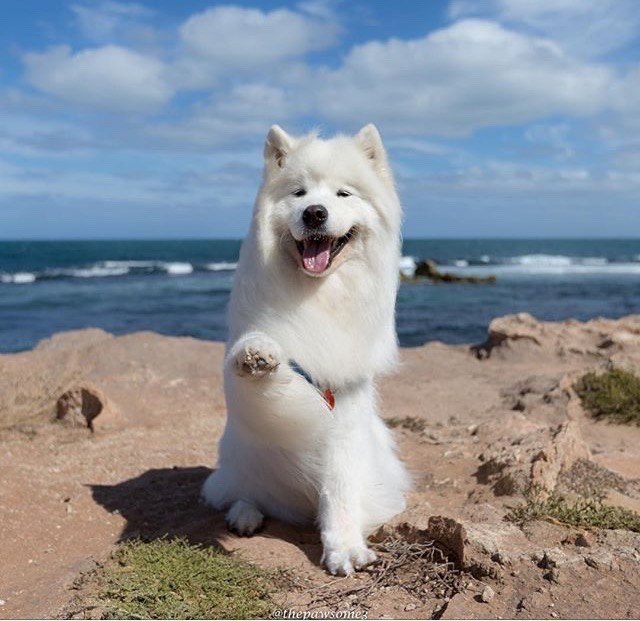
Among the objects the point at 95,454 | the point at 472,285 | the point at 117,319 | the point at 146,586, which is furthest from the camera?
the point at 472,285

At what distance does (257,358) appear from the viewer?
11.2 feet

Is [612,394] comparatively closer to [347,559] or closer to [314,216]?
[347,559]

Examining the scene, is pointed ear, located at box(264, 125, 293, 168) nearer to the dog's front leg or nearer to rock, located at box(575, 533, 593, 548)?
the dog's front leg

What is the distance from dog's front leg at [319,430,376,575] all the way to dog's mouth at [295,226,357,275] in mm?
956

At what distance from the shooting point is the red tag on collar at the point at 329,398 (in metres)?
3.89

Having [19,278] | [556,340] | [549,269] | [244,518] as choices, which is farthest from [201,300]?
[549,269]

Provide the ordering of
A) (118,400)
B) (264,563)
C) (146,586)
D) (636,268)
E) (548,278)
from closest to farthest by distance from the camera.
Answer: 1. (146,586)
2. (264,563)
3. (118,400)
4. (548,278)
5. (636,268)

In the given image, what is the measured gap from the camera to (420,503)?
15.6 feet

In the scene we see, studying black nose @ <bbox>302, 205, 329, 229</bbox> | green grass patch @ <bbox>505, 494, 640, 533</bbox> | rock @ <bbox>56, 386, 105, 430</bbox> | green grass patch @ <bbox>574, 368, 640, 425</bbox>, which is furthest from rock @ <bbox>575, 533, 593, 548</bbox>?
rock @ <bbox>56, 386, 105, 430</bbox>

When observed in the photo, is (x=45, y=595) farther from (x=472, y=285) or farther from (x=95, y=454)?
(x=472, y=285)

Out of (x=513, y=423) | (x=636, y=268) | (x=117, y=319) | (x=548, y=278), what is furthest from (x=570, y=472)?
(x=636, y=268)

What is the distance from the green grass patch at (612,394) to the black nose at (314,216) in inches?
194

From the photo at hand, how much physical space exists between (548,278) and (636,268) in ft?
40.2

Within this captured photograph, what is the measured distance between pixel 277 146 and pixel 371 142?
0.53 metres
